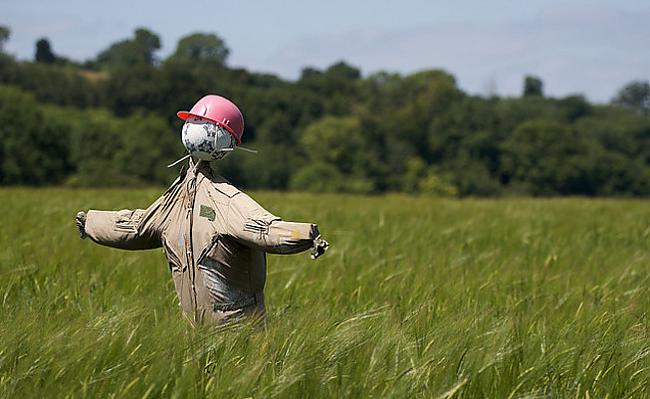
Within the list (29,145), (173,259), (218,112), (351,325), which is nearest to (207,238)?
(173,259)

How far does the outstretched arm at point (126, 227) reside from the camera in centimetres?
413

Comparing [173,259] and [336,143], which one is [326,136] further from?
[173,259]

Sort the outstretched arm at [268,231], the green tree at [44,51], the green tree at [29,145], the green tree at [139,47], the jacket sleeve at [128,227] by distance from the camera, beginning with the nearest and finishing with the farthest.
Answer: the outstretched arm at [268,231] → the jacket sleeve at [128,227] → the green tree at [29,145] → the green tree at [44,51] → the green tree at [139,47]

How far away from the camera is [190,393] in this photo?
9.29 ft

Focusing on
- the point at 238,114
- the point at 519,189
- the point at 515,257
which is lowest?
the point at 519,189

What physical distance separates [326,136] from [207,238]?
263 ft

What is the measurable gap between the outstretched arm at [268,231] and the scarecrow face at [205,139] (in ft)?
0.79

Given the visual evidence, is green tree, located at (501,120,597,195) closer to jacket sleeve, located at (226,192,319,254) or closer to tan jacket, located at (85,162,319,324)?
tan jacket, located at (85,162,319,324)

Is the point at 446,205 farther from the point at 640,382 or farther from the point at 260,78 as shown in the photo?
the point at 260,78

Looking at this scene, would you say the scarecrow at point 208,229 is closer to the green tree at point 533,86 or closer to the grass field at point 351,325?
the grass field at point 351,325

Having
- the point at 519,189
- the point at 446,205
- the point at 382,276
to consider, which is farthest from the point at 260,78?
the point at 382,276

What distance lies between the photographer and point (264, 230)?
3686 millimetres

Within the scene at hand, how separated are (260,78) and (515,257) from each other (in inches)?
4668

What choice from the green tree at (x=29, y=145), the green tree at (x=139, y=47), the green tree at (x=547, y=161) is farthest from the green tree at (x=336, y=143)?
the green tree at (x=139, y=47)
